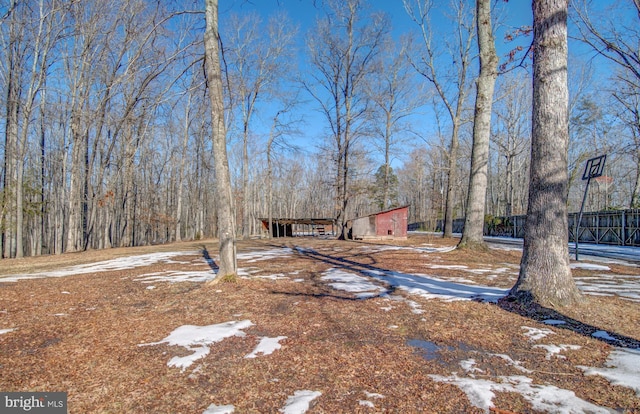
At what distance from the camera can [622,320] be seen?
10.9 feet

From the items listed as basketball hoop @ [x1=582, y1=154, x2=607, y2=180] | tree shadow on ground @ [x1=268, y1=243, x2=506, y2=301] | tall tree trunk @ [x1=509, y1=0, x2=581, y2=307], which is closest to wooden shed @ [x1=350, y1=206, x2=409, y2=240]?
basketball hoop @ [x1=582, y1=154, x2=607, y2=180]

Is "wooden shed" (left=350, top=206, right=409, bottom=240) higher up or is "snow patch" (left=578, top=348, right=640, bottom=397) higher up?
"wooden shed" (left=350, top=206, right=409, bottom=240)

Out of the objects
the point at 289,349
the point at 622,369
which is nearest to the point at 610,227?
the point at 622,369

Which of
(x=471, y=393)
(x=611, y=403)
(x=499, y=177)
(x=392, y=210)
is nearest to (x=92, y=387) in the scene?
(x=471, y=393)

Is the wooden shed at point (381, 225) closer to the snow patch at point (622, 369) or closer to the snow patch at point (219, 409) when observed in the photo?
the snow patch at point (622, 369)

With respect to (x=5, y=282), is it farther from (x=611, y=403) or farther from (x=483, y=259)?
(x=483, y=259)

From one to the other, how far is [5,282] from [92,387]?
20.5ft

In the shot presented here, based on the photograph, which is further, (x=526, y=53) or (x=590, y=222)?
(x=590, y=222)

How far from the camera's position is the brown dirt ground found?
202 centimetres

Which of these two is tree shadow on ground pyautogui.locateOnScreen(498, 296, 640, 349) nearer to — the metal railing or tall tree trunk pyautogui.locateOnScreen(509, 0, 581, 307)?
tall tree trunk pyautogui.locateOnScreen(509, 0, 581, 307)

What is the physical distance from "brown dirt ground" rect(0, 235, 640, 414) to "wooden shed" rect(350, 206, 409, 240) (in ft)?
43.3

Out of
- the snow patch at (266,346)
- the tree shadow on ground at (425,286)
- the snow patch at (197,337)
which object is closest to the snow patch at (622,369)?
the tree shadow on ground at (425,286)

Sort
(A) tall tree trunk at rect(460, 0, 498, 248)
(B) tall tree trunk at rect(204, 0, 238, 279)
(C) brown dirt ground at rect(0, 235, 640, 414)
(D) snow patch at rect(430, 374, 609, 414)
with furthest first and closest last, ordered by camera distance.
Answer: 1. (A) tall tree trunk at rect(460, 0, 498, 248)
2. (B) tall tree trunk at rect(204, 0, 238, 279)
3. (C) brown dirt ground at rect(0, 235, 640, 414)
4. (D) snow patch at rect(430, 374, 609, 414)

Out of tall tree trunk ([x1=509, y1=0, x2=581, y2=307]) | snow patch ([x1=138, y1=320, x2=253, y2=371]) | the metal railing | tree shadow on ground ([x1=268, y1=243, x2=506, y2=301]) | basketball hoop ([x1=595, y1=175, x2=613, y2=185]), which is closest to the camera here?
snow patch ([x1=138, y1=320, x2=253, y2=371])
